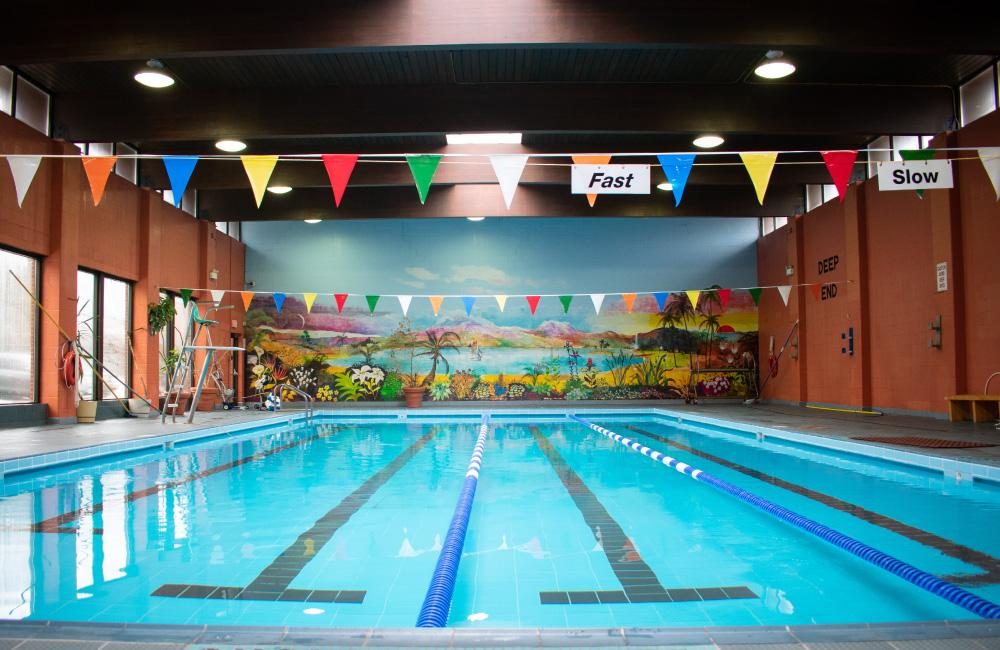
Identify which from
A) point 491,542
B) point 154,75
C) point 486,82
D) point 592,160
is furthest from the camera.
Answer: point 486,82

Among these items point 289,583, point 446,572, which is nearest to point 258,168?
point 289,583

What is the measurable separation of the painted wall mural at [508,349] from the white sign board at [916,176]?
8668 mm

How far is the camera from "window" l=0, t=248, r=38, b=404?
24.8 feet

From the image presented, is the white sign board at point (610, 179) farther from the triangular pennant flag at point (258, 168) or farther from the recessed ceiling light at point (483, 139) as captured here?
the recessed ceiling light at point (483, 139)

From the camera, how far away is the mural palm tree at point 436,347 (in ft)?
47.1

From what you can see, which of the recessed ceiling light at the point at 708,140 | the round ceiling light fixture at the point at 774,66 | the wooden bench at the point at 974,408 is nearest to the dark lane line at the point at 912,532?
the wooden bench at the point at 974,408

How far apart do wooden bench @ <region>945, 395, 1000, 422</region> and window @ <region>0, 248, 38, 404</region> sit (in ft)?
34.7

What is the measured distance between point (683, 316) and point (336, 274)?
7.38 m

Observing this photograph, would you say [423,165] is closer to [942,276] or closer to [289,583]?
[289,583]

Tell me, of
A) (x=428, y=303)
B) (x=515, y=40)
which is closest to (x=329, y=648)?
(x=515, y=40)

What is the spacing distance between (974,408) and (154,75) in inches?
364

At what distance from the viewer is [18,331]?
779cm

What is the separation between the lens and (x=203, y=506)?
4.21m

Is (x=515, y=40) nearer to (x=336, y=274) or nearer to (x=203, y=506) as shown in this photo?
(x=203, y=506)
